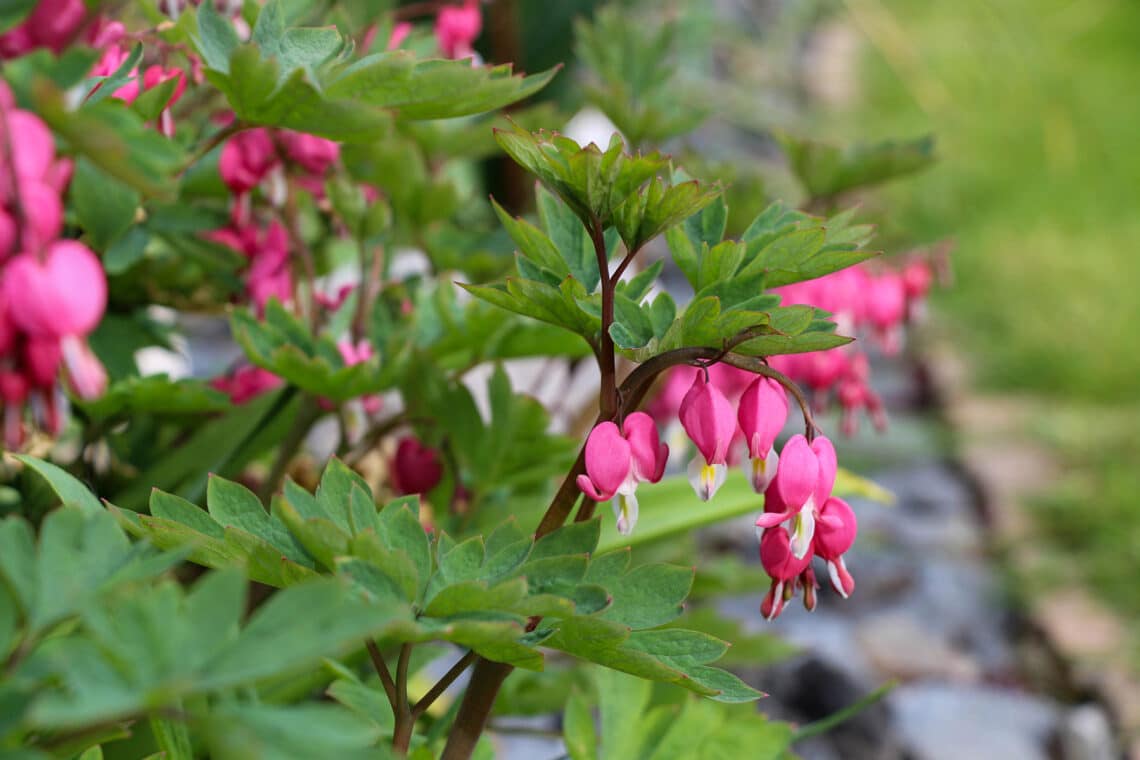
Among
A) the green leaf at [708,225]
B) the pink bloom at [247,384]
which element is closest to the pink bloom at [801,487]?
the green leaf at [708,225]

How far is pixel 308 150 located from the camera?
2.93 feet

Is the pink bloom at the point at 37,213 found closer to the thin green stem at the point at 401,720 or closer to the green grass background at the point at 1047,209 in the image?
the thin green stem at the point at 401,720

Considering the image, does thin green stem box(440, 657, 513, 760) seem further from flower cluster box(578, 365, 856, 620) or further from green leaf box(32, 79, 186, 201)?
green leaf box(32, 79, 186, 201)

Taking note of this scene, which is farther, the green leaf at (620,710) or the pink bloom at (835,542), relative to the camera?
the green leaf at (620,710)

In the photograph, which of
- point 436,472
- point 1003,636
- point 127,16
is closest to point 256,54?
point 436,472

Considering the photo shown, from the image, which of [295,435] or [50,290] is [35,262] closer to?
[50,290]

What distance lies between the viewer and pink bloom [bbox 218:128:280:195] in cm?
86

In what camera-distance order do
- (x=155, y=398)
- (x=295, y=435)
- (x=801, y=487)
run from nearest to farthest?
(x=801, y=487) → (x=155, y=398) → (x=295, y=435)

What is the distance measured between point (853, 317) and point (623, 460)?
0.72m

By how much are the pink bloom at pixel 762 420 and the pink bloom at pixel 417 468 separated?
0.43m

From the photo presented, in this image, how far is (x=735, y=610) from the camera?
78.7 inches

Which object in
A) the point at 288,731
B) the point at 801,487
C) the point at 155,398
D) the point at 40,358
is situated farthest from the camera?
the point at 155,398

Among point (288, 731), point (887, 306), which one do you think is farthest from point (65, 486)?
point (887, 306)

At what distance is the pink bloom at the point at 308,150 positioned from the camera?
888 mm
